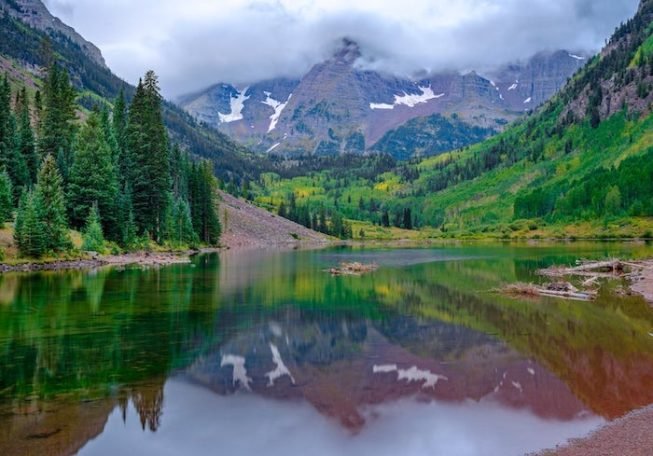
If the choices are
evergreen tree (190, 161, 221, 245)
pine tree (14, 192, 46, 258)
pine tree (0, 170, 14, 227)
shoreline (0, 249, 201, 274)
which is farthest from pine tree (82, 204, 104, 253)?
evergreen tree (190, 161, 221, 245)

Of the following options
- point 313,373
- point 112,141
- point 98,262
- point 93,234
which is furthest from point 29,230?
point 313,373

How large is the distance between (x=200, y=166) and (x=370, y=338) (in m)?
134

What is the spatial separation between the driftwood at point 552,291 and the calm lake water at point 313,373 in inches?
66.6

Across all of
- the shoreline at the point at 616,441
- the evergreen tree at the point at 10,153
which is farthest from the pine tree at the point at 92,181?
the shoreline at the point at 616,441

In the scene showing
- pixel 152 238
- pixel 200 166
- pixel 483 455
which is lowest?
pixel 483 455

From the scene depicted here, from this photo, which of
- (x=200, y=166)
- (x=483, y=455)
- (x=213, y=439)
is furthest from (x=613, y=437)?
(x=200, y=166)

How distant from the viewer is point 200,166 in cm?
16125

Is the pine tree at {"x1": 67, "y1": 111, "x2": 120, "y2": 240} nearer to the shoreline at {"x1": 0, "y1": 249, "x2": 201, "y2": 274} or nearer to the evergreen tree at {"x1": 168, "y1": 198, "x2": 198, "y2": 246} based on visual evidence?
the shoreline at {"x1": 0, "y1": 249, "x2": 201, "y2": 274}

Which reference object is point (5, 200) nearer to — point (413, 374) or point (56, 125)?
point (56, 125)

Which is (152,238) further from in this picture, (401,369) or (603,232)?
(603,232)

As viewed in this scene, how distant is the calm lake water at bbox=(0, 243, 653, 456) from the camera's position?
19.5 meters

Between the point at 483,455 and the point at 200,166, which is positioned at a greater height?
the point at 200,166

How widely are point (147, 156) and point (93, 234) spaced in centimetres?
2635

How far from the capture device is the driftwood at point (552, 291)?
49.5 metres
